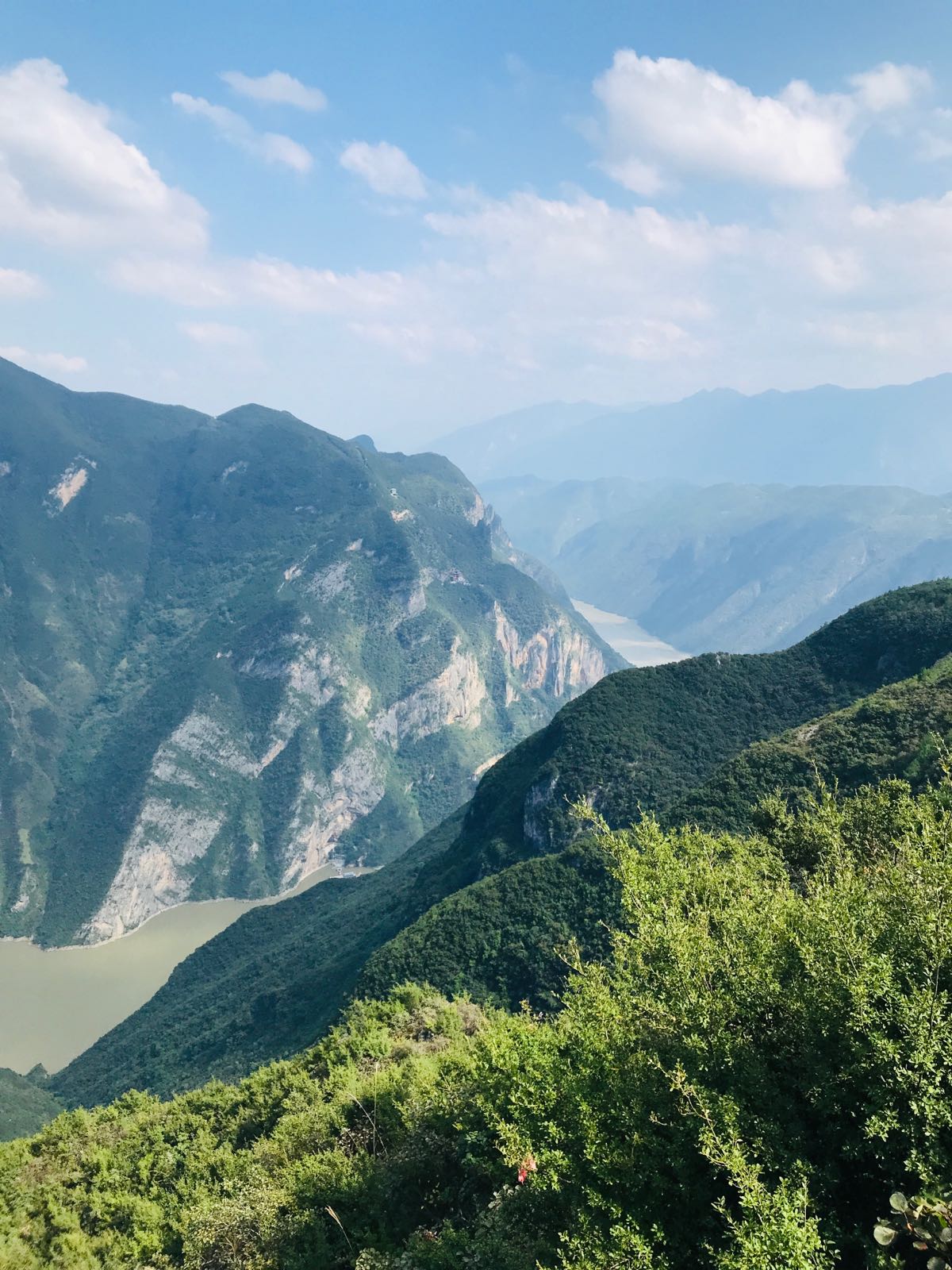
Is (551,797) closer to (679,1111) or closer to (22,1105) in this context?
(22,1105)

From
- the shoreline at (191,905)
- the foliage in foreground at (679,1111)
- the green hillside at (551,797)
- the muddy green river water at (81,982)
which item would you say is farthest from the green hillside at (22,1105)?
the foliage in foreground at (679,1111)

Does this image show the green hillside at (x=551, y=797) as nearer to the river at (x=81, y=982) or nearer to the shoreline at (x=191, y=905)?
the river at (x=81, y=982)

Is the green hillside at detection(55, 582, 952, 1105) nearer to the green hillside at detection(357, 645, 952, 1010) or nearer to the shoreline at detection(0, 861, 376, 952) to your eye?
the green hillside at detection(357, 645, 952, 1010)

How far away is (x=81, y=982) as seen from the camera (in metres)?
146

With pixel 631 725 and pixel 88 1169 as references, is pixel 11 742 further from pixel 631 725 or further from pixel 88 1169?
pixel 88 1169

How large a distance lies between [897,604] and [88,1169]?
92.5m

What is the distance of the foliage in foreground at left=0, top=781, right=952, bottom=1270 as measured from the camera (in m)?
14.4

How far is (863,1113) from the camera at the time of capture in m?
15.0

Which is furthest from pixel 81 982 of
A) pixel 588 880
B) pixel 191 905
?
pixel 588 880

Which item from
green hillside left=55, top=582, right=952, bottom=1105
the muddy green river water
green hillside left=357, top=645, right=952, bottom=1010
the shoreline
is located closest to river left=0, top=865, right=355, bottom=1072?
the muddy green river water

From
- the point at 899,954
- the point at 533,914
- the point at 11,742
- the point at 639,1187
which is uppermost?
the point at 11,742

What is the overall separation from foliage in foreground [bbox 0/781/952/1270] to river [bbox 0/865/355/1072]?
377 feet

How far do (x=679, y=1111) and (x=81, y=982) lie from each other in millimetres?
161241

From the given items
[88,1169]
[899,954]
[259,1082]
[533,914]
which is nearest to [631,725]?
[533,914]
